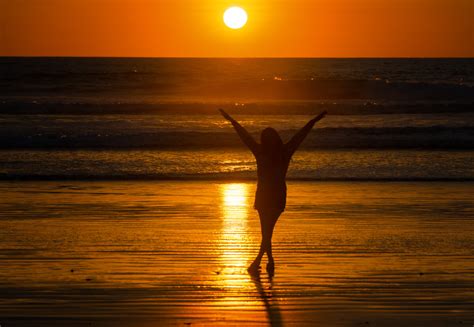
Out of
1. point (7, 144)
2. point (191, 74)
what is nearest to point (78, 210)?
point (7, 144)

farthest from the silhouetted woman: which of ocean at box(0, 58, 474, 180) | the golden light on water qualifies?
ocean at box(0, 58, 474, 180)

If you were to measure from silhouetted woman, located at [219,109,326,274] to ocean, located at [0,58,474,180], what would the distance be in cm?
952

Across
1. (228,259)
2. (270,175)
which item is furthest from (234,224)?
(270,175)

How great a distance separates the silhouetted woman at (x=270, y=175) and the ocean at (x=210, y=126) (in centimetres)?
952

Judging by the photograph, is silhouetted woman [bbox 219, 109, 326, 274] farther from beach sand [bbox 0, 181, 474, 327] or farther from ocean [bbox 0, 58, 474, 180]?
ocean [bbox 0, 58, 474, 180]

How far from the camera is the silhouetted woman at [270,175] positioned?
29.5ft

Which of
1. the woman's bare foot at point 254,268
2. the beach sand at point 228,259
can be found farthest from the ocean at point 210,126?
the woman's bare foot at point 254,268

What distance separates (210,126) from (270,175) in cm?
2754

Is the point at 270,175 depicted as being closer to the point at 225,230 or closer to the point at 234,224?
the point at 225,230

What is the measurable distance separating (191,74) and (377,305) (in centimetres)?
6573

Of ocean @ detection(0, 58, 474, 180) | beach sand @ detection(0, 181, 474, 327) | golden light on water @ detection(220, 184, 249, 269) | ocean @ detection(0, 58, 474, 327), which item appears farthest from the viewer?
ocean @ detection(0, 58, 474, 180)

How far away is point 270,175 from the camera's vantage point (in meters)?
9.08

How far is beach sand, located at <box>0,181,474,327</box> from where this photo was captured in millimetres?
7383

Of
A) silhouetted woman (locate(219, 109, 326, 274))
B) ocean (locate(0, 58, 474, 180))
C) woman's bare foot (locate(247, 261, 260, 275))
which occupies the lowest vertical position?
woman's bare foot (locate(247, 261, 260, 275))
